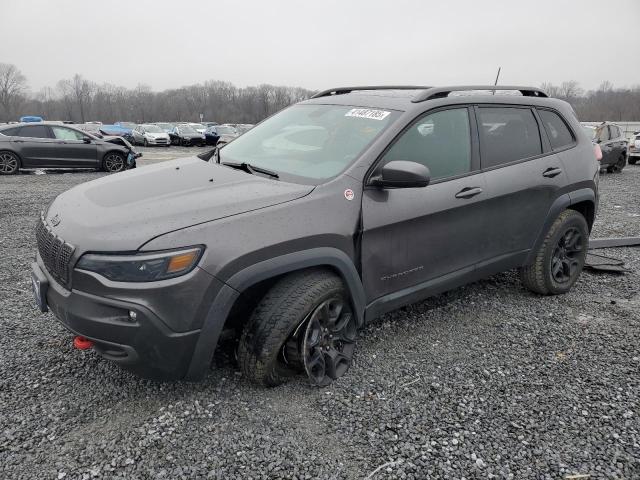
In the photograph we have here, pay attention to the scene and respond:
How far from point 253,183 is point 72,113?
113m

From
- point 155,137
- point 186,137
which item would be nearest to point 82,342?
point 155,137

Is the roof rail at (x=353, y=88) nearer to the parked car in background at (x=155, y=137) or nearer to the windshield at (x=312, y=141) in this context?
the windshield at (x=312, y=141)

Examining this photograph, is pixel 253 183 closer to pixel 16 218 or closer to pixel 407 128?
pixel 407 128

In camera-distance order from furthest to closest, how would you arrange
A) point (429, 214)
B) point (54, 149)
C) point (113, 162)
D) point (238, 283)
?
point (113, 162)
point (54, 149)
point (429, 214)
point (238, 283)

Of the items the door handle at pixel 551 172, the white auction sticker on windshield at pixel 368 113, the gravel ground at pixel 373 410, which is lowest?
the gravel ground at pixel 373 410

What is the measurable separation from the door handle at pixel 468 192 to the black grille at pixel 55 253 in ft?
7.76

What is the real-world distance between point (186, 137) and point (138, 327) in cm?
3069

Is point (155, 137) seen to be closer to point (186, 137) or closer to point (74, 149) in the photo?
point (186, 137)

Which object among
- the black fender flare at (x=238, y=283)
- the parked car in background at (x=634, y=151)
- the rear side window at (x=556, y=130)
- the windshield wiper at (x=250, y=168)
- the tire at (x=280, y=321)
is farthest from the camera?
the parked car in background at (x=634, y=151)

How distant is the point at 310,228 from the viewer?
104 inches

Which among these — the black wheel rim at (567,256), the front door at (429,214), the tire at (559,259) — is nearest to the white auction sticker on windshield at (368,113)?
the front door at (429,214)

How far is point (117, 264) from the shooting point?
89.2 inches

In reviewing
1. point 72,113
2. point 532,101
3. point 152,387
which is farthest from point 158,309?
point 72,113

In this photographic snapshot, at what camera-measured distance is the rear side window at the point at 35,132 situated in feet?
42.7
